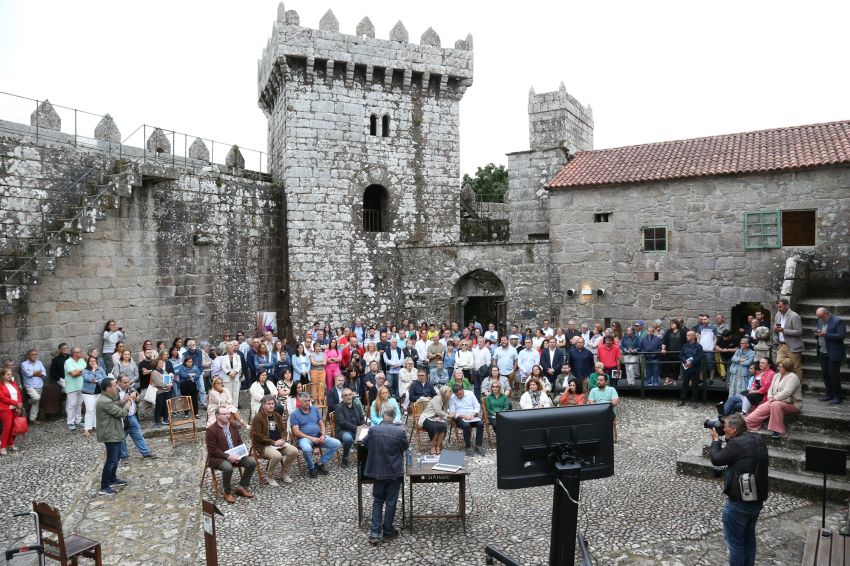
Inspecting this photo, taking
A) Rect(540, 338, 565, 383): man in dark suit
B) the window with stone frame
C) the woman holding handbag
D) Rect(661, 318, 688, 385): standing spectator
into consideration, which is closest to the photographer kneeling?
Rect(540, 338, 565, 383): man in dark suit

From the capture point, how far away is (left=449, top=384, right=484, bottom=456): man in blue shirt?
10477 millimetres

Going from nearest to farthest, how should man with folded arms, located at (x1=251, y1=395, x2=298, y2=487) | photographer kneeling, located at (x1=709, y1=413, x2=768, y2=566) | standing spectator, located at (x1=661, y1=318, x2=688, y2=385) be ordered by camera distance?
photographer kneeling, located at (x1=709, y1=413, x2=768, y2=566) < man with folded arms, located at (x1=251, y1=395, x2=298, y2=487) < standing spectator, located at (x1=661, y1=318, x2=688, y2=385)

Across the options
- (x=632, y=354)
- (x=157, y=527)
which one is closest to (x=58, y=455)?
(x=157, y=527)

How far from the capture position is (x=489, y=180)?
135ft

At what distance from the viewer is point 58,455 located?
10.3 meters

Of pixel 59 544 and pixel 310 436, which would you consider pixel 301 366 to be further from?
pixel 59 544

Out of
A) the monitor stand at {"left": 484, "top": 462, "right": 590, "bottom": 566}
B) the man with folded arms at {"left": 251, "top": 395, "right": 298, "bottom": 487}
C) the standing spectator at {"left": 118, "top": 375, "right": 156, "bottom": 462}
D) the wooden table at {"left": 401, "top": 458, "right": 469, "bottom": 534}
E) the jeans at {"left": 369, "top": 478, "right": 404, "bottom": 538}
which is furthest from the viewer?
the standing spectator at {"left": 118, "top": 375, "right": 156, "bottom": 462}

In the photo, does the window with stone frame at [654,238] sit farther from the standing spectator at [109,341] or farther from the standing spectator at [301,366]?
the standing spectator at [109,341]

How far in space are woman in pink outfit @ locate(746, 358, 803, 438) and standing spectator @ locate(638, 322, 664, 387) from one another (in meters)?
4.75

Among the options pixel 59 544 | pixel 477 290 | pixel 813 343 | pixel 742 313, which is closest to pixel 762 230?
pixel 742 313

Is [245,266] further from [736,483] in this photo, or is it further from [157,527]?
[736,483]

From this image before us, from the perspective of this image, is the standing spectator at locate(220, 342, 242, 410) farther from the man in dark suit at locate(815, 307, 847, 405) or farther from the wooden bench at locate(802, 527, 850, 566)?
the man in dark suit at locate(815, 307, 847, 405)

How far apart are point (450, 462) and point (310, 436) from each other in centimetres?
277

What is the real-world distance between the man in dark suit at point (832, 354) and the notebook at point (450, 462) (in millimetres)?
6308
